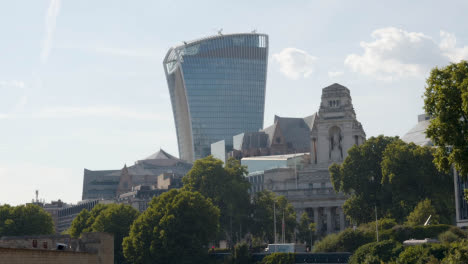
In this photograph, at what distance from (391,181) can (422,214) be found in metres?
13.5

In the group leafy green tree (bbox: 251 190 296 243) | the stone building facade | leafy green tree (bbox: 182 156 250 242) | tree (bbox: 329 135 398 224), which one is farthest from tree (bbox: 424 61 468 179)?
leafy green tree (bbox: 182 156 250 242)

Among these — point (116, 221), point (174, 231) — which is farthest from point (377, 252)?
point (116, 221)

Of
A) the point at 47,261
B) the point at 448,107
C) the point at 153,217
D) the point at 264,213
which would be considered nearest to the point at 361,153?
the point at 264,213

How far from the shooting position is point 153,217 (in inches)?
6526

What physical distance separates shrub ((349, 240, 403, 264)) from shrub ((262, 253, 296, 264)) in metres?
11.3

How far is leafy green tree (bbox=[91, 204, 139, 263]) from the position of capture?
608 ft

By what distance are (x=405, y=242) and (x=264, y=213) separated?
64.1m

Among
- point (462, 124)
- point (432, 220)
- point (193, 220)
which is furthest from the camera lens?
point (193, 220)

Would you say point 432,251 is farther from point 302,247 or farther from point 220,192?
point 220,192

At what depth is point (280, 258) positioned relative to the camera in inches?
5655

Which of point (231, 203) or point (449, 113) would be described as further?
point (231, 203)

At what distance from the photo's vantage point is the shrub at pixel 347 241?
483ft

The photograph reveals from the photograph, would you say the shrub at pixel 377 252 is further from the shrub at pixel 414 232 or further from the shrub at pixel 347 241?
the shrub at pixel 347 241

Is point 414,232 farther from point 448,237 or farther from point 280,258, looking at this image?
point 280,258
